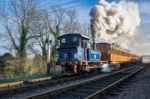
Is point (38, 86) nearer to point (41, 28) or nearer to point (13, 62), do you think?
point (13, 62)

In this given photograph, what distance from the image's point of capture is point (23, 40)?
118 feet

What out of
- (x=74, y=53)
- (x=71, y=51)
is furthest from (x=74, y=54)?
(x=71, y=51)

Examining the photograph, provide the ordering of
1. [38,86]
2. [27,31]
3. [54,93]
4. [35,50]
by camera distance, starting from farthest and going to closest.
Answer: [35,50]
[27,31]
[38,86]
[54,93]

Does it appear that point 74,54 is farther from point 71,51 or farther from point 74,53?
point 71,51

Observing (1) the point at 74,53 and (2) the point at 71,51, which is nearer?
(1) the point at 74,53

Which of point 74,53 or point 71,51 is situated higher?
point 71,51

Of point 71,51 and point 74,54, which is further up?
point 71,51

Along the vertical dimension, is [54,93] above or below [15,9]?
below

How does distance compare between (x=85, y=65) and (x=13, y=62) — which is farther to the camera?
(x=13, y=62)

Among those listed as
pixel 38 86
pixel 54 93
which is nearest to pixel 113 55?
pixel 38 86

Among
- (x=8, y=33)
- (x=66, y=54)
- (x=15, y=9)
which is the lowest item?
(x=66, y=54)

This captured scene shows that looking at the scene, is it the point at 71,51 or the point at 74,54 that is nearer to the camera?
the point at 74,54

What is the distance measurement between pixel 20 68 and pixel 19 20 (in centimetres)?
607

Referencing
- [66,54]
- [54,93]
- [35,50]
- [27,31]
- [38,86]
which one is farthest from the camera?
[35,50]
